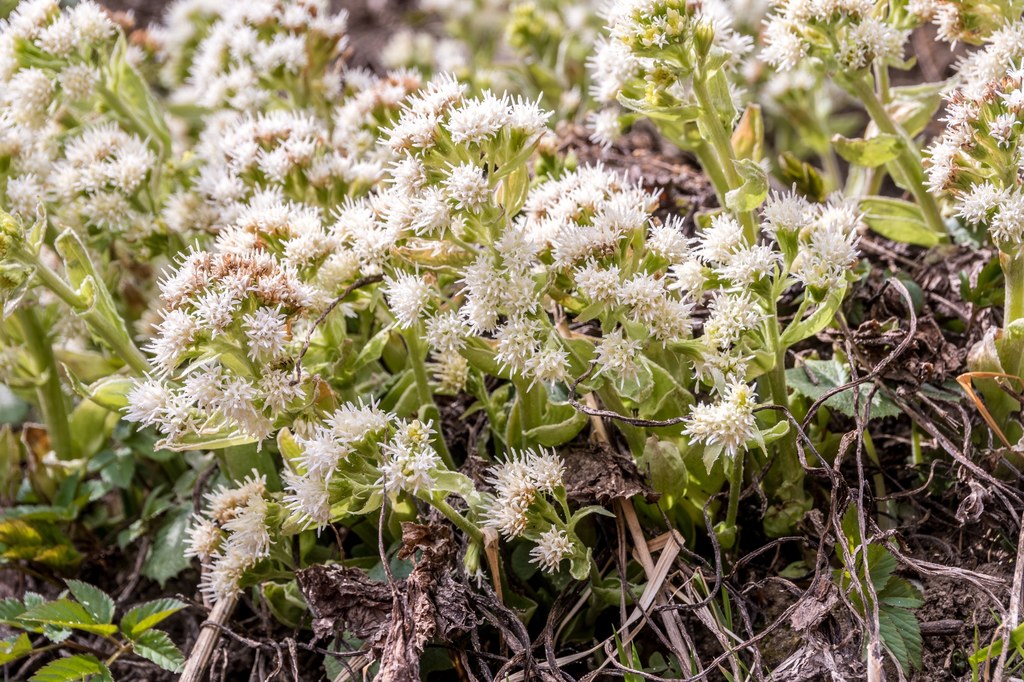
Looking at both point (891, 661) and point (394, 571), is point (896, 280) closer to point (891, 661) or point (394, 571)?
point (891, 661)

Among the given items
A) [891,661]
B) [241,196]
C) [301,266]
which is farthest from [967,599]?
[241,196]

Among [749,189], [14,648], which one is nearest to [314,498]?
[14,648]

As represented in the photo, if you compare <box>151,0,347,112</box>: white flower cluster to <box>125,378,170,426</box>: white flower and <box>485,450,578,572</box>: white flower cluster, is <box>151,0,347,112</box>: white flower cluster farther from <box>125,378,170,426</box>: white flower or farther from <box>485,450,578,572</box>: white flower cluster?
<box>485,450,578,572</box>: white flower cluster

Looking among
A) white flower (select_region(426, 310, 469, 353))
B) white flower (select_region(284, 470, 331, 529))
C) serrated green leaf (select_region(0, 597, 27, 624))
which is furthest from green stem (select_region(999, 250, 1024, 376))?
serrated green leaf (select_region(0, 597, 27, 624))

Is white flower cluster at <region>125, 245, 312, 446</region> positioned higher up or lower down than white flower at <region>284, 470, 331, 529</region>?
higher up

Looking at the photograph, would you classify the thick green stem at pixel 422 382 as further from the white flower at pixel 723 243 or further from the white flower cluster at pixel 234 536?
the white flower at pixel 723 243

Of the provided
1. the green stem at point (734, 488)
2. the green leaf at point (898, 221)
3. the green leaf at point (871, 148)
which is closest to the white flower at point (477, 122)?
the green stem at point (734, 488)

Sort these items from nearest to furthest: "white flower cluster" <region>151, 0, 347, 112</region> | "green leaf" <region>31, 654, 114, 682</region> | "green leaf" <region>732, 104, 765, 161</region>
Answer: "green leaf" <region>31, 654, 114, 682</region> → "green leaf" <region>732, 104, 765, 161</region> → "white flower cluster" <region>151, 0, 347, 112</region>
